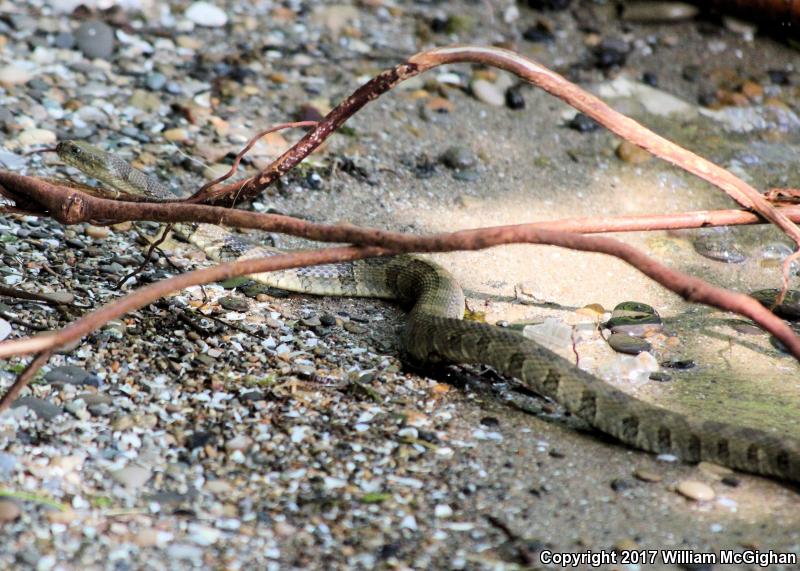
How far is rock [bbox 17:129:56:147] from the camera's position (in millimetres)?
6664

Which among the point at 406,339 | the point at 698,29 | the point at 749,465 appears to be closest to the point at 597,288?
the point at 406,339

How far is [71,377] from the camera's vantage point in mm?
4398

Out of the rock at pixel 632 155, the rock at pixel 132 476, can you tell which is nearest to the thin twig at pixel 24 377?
the rock at pixel 132 476

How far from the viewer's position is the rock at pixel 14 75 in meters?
7.27

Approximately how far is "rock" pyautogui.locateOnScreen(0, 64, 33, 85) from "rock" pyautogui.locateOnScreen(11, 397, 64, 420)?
3.84 meters

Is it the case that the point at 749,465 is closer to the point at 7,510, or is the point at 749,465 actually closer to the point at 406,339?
the point at 406,339

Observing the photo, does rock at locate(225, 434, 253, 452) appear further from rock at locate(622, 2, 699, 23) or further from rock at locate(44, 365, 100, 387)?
rock at locate(622, 2, 699, 23)

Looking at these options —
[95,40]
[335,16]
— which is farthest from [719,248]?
[95,40]

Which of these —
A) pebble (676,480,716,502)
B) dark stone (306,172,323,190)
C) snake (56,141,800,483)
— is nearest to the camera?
pebble (676,480,716,502)

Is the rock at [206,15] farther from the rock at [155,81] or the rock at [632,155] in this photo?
the rock at [632,155]

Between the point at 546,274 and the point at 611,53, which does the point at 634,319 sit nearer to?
the point at 546,274

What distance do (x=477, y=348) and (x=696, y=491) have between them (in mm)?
1228

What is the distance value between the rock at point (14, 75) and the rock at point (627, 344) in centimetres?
467

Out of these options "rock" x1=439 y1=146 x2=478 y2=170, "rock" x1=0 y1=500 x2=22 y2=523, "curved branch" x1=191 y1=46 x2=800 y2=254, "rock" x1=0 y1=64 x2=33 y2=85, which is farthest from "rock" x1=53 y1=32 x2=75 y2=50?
"rock" x1=0 y1=500 x2=22 y2=523
